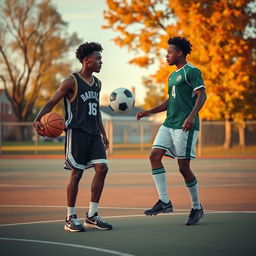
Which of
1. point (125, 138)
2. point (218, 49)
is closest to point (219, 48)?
point (218, 49)

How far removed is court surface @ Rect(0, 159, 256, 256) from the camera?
25.8 feet

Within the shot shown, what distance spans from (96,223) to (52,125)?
4.52 feet

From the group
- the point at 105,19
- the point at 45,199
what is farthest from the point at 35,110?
the point at 45,199

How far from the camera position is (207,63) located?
39.6 m

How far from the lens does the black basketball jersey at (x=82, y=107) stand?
943cm

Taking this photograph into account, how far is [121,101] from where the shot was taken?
36.9ft

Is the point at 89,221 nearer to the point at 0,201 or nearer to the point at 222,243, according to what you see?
the point at 222,243

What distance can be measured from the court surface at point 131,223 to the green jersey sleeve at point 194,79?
1.86 metres

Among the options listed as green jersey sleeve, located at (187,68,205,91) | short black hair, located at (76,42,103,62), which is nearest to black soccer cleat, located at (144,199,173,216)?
green jersey sleeve, located at (187,68,205,91)

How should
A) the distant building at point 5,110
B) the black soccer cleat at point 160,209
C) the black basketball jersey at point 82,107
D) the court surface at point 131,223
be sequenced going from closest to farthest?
the court surface at point 131,223, the black basketball jersey at point 82,107, the black soccer cleat at point 160,209, the distant building at point 5,110

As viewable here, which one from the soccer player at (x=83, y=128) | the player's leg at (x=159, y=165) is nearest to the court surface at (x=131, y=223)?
the player's leg at (x=159, y=165)

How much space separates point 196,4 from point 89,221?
31172 mm

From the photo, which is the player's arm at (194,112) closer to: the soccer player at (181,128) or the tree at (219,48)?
the soccer player at (181,128)

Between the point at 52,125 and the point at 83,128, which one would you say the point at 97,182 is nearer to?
the point at 83,128
